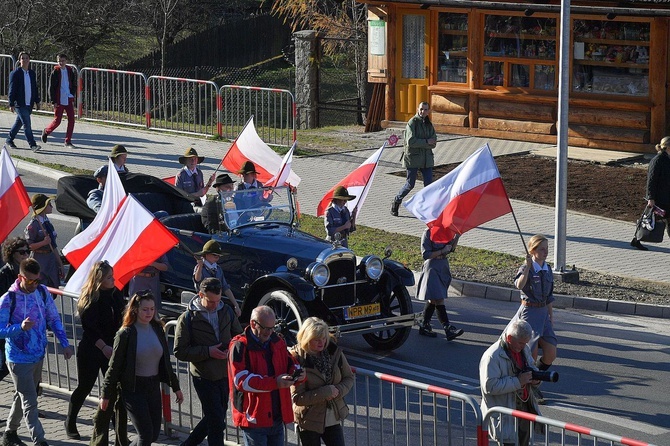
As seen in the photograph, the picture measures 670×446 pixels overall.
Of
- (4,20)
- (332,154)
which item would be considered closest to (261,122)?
(332,154)

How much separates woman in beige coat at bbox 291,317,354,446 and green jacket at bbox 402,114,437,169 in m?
10.1

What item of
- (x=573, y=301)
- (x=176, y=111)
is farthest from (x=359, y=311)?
(x=176, y=111)

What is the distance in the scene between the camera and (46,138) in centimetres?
2350

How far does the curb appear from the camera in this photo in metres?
13.9

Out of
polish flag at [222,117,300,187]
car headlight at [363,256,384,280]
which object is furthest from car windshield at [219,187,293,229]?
polish flag at [222,117,300,187]

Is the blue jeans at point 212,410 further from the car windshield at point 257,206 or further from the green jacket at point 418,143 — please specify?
the green jacket at point 418,143

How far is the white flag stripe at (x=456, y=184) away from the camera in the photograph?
1206cm

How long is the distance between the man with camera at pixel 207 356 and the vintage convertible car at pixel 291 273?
6.78 ft

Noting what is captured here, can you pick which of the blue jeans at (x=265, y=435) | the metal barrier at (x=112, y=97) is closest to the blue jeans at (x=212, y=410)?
the blue jeans at (x=265, y=435)

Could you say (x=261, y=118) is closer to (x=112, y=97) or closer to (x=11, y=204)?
(x=112, y=97)

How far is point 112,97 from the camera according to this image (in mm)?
25562

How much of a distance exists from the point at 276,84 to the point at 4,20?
8.76 meters

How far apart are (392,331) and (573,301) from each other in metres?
2.95

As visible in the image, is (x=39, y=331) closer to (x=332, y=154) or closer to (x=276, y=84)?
(x=332, y=154)
